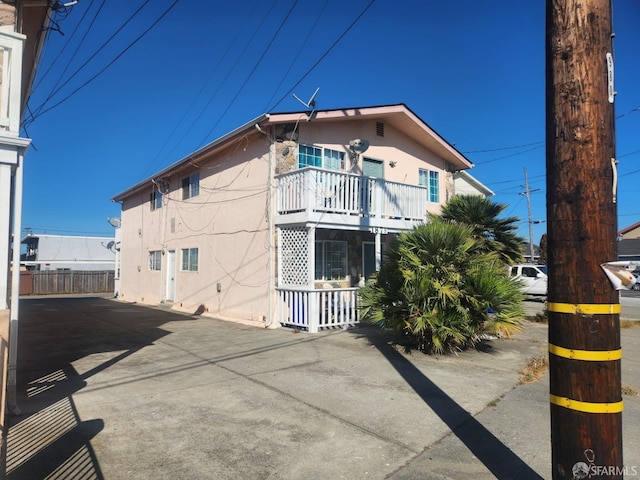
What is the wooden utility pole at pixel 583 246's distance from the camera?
2.38m

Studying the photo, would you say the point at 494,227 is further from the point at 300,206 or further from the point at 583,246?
the point at 583,246

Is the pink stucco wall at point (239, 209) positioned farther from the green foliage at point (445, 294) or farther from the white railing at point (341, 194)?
the green foliage at point (445, 294)

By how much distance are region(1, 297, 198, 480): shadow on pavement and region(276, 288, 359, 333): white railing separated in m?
3.09

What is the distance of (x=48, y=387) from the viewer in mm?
5973

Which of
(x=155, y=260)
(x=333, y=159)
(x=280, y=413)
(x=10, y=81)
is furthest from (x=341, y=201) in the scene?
(x=155, y=260)

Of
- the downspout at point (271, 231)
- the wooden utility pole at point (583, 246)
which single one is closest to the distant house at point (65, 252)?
the downspout at point (271, 231)

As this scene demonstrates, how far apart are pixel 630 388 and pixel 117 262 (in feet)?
80.7

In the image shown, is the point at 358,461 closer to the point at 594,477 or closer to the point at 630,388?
the point at 594,477

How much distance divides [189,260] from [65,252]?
30437 mm

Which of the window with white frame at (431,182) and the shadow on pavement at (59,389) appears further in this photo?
the window with white frame at (431,182)

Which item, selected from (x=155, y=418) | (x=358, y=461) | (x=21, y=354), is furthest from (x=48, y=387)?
(x=358, y=461)

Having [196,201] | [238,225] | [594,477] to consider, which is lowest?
[594,477]

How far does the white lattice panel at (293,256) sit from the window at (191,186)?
559cm

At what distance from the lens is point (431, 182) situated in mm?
16375
